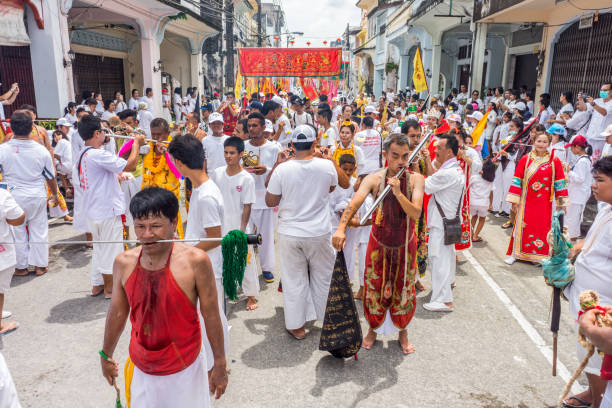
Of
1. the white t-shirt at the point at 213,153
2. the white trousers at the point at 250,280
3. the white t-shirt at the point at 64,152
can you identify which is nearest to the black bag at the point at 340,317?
the white trousers at the point at 250,280

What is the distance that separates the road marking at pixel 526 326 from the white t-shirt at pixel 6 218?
16.0 ft

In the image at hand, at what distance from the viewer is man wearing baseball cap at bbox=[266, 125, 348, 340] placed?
410 centimetres

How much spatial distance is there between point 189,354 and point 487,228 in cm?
692

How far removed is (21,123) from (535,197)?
6.54 m

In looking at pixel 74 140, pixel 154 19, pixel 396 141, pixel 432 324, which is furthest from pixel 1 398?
pixel 154 19

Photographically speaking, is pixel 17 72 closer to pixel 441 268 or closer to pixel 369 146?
pixel 369 146

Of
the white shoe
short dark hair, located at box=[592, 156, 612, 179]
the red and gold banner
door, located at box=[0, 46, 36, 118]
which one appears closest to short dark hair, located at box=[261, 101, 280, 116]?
the white shoe

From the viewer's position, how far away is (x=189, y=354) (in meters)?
2.37

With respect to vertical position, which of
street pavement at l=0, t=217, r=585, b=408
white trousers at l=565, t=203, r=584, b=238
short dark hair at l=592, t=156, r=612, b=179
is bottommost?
street pavement at l=0, t=217, r=585, b=408

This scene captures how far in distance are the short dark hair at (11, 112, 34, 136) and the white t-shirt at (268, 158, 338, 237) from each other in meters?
3.18

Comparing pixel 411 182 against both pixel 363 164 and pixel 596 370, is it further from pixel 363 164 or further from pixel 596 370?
pixel 363 164

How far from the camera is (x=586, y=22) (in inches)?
460

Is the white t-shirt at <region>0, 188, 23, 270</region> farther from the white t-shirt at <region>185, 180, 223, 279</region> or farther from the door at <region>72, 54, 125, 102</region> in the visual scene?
the door at <region>72, 54, 125, 102</region>

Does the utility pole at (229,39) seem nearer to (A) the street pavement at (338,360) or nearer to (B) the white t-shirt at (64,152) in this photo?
(B) the white t-shirt at (64,152)
